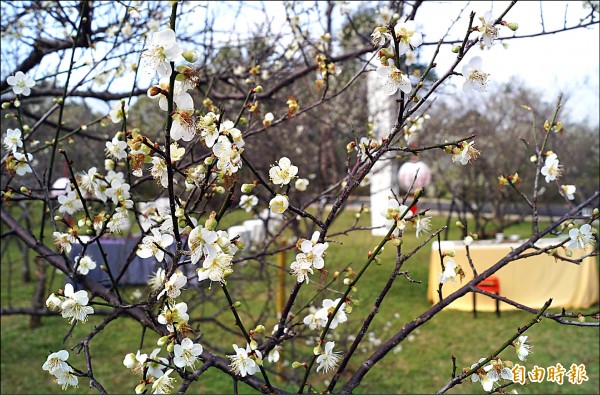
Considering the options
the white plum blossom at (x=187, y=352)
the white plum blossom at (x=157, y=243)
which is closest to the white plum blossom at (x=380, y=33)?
the white plum blossom at (x=157, y=243)

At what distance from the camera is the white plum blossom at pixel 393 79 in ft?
2.72

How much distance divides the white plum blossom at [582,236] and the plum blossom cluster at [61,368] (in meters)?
1.04

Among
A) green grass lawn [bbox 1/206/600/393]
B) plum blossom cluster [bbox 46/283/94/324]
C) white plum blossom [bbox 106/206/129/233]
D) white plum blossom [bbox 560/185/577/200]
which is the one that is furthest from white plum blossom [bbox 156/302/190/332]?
green grass lawn [bbox 1/206/600/393]

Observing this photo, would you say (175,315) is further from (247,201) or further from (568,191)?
(568,191)

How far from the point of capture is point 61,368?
95cm

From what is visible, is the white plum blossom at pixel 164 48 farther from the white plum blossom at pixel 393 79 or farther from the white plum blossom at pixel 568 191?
the white plum blossom at pixel 568 191

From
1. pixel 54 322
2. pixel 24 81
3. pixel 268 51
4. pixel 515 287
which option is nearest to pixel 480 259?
pixel 515 287

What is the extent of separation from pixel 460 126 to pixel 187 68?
9.06m

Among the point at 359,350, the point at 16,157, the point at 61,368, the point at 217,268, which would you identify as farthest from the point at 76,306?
the point at 359,350

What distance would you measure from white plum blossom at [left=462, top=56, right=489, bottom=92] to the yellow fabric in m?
4.96

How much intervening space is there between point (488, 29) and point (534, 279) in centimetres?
563

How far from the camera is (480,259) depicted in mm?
5727

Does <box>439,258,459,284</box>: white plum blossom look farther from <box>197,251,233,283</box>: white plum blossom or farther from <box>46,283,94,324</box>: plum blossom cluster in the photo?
<box>46,283,94,324</box>: plum blossom cluster

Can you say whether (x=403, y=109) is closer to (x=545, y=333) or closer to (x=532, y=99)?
(x=545, y=333)
